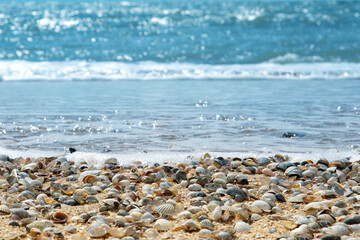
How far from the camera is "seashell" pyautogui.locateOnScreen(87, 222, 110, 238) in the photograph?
83.0 inches

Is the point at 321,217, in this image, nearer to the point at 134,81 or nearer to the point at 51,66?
the point at 134,81

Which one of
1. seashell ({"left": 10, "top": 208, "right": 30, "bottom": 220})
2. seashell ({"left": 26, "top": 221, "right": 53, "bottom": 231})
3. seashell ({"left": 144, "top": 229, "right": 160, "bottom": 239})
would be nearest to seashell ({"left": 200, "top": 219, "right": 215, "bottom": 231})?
seashell ({"left": 144, "top": 229, "right": 160, "bottom": 239})

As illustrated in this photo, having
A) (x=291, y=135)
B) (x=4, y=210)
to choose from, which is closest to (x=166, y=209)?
(x=4, y=210)

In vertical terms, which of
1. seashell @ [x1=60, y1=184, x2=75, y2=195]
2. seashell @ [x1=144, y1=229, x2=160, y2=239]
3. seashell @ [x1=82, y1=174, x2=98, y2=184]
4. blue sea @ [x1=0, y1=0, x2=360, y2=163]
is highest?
blue sea @ [x1=0, y1=0, x2=360, y2=163]

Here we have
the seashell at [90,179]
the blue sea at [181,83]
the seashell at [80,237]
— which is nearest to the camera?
the seashell at [80,237]

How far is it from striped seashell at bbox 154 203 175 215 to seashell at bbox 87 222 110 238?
33 cm

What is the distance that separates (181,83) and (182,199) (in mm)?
6070

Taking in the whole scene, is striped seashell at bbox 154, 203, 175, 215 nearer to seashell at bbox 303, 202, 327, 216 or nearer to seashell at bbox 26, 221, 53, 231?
seashell at bbox 26, 221, 53, 231

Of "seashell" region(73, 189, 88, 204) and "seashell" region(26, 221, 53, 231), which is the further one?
"seashell" region(73, 189, 88, 204)

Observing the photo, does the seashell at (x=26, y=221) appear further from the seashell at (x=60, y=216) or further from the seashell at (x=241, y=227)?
the seashell at (x=241, y=227)

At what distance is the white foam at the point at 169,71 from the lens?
9.60 metres

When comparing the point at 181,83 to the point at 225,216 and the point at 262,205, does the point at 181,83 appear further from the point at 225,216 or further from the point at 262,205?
the point at 225,216

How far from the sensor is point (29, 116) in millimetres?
5035

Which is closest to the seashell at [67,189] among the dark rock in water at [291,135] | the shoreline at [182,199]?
the shoreline at [182,199]
